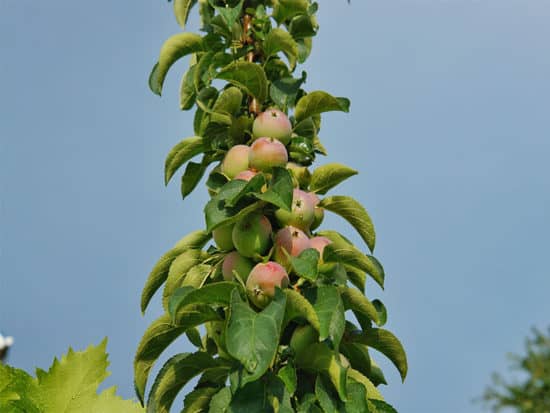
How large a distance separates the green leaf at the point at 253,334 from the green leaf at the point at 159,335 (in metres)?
0.16

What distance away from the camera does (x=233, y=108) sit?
1939 millimetres

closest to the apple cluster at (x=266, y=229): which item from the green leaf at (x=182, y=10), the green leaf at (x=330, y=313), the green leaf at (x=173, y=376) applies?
the green leaf at (x=330, y=313)

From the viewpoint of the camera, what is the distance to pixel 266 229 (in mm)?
1724

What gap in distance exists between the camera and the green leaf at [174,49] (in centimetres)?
215

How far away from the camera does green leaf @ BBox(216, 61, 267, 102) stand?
1.88 meters

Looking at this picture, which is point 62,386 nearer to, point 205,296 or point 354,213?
point 205,296

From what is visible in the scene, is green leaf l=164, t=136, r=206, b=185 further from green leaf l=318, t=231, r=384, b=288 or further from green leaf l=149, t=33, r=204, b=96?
green leaf l=318, t=231, r=384, b=288

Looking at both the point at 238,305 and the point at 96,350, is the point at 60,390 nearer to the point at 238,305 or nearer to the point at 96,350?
the point at 96,350

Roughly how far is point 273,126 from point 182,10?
0.82 meters

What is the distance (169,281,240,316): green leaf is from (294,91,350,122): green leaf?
62 cm

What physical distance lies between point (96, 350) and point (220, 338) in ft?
3.81

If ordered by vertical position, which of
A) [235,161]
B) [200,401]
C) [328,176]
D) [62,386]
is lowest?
[62,386]

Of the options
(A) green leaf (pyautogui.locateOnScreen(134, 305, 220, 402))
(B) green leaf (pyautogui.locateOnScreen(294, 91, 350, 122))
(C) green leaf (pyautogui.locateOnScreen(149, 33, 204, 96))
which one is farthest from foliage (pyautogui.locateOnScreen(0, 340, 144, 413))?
(C) green leaf (pyautogui.locateOnScreen(149, 33, 204, 96))

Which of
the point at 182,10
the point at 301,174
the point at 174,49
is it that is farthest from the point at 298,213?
the point at 182,10
